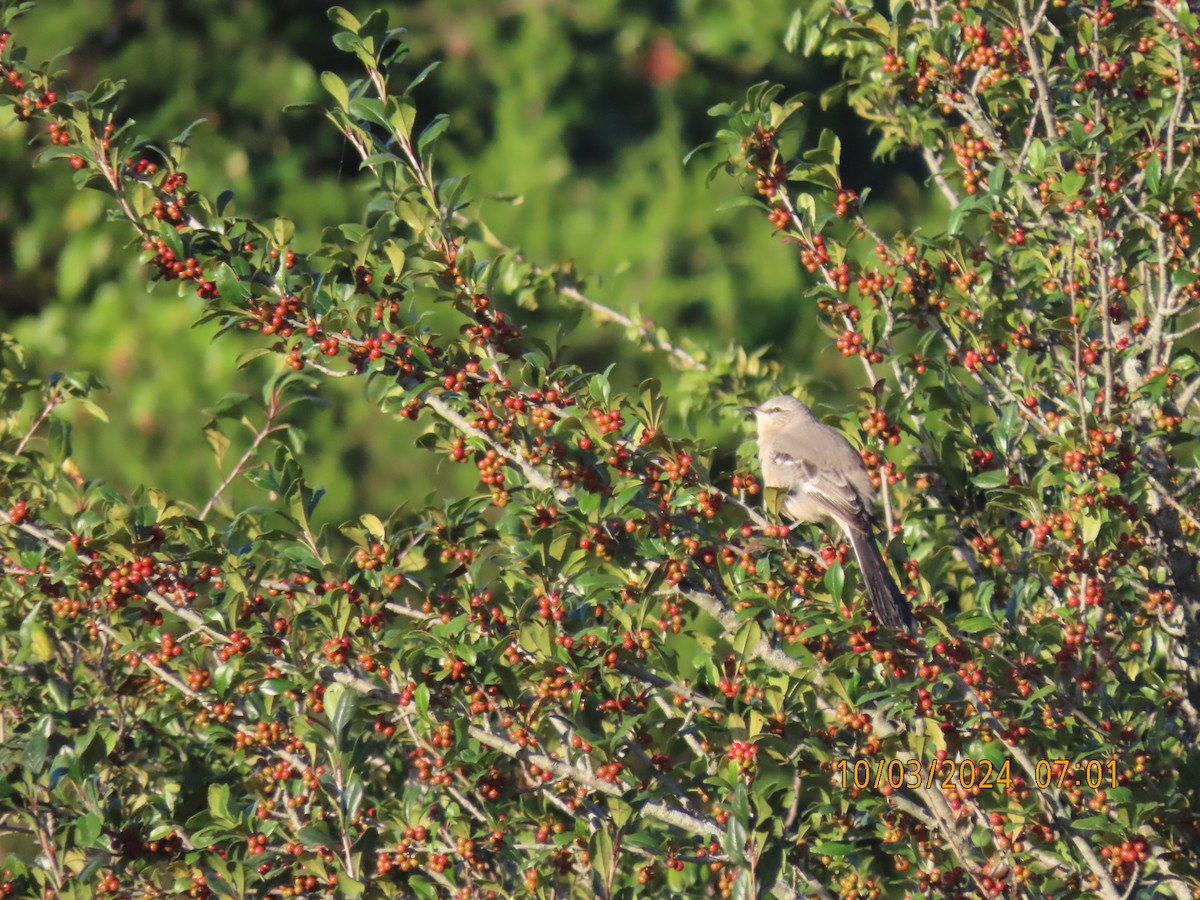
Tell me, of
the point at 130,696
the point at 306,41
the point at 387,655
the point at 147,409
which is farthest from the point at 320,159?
the point at 387,655

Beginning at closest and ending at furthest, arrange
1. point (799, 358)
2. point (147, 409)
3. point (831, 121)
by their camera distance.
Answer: point (147, 409), point (799, 358), point (831, 121)

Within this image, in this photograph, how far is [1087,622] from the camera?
3719 mm

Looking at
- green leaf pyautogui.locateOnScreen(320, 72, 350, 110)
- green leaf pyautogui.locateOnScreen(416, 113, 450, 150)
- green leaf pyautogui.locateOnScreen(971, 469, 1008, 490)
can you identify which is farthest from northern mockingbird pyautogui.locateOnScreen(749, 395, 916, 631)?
green leaf pyautogui.locateOnScreen(320, 72, 350, 110)

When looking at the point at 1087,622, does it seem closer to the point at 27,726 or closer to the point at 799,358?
the point at 27,726

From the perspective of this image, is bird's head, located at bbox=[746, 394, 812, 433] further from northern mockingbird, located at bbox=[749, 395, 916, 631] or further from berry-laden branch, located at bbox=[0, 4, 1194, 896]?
berry-laden branch, located at bbox=[0, 4, 1194, 896]

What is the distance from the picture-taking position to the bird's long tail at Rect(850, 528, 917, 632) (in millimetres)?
3622

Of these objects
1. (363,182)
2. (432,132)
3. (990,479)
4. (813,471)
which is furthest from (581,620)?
(363,182)

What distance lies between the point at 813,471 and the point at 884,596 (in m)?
1.95

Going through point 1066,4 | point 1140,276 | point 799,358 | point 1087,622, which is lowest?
point 799,358

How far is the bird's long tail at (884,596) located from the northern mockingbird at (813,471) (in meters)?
0.25

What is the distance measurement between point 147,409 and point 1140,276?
635cm

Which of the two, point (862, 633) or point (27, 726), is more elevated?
point (862, 633)

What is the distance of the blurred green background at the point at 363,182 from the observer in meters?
8.99

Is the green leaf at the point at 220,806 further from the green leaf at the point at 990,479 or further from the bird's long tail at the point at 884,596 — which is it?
the green leaf at the point at 990,479
